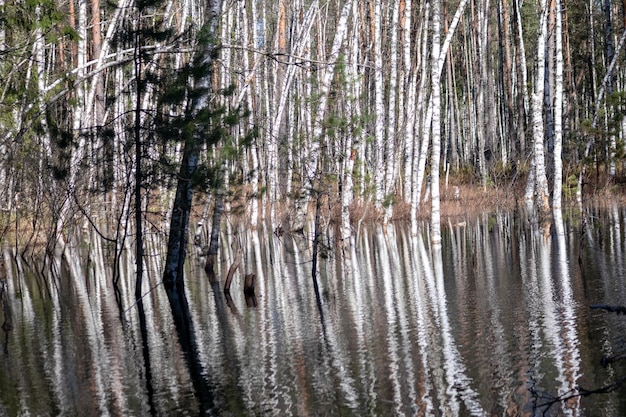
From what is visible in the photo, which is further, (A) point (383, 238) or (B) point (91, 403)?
(A) point (383, 238)

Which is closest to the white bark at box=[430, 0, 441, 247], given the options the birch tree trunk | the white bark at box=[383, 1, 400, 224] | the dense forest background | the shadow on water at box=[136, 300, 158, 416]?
the dense forest background

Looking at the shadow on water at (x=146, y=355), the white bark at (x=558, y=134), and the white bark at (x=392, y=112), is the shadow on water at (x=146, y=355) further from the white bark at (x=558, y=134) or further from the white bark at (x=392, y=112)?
the white bark at (x=392, y=112)

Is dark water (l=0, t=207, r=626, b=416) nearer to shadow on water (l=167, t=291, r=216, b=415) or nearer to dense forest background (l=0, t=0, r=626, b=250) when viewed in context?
shadow on water (l=167, t=291, r=216, b=415)

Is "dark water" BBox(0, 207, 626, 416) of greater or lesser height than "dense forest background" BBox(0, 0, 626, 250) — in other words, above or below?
below

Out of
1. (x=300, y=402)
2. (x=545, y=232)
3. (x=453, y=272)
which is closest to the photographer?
(x=300, y=402)

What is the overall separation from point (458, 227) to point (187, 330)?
1391 cm

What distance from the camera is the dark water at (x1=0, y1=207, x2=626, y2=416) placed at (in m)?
7.09

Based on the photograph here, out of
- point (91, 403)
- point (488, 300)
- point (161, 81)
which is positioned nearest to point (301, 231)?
point (161, 81)

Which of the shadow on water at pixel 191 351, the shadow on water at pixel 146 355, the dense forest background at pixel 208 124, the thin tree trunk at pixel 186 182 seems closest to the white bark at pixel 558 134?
the dense forest background at pixel 208 124

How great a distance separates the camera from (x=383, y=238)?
2125 cm

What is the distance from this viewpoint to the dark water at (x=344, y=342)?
23.2 ft

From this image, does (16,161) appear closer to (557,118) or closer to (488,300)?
(488,300)

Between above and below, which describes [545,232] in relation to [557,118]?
below

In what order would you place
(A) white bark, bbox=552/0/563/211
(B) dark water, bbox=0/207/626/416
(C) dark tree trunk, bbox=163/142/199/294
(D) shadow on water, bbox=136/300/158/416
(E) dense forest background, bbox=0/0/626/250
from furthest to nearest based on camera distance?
1. (A) white bark, bbox=552/0/563/211
2. (C) dark tree trunk, bbox=163/142/199/294
3. (E) dense forest background, bbox=0/0/626/250
4. (D) shadow on water, bbox=136/300/158/416
5. (B) dark water, bbox=0/207/626/416
